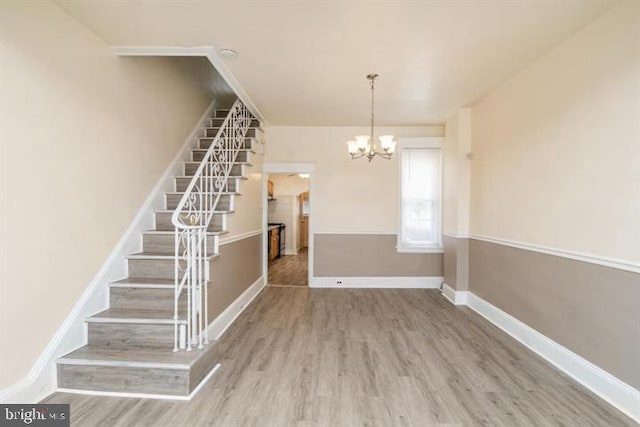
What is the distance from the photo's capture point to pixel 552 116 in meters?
2.93

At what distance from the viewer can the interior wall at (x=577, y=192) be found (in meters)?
2.21


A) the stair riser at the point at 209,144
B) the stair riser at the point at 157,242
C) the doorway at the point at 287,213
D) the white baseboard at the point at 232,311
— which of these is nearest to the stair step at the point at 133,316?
the white baseboard at the point at 232,311

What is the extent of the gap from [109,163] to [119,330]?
146 centimetres

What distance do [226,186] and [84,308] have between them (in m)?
2.03

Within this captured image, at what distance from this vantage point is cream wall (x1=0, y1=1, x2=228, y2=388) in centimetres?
201

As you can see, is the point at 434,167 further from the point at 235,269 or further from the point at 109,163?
the point at 109,163

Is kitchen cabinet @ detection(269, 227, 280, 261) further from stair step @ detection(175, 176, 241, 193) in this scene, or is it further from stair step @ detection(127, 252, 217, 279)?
stair step @ detection(127, 252, 217, 279)

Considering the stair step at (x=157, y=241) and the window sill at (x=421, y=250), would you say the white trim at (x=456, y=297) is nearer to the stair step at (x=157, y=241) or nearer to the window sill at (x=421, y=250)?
the window sill at (x=421, y=250)

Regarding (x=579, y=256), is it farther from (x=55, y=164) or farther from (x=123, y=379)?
(x=55, y=164)

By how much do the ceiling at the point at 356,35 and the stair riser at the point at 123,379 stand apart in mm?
2611

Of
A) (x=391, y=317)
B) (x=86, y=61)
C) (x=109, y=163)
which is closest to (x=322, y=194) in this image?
(x=391, y=317)

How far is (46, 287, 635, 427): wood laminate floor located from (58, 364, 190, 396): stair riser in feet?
0.27

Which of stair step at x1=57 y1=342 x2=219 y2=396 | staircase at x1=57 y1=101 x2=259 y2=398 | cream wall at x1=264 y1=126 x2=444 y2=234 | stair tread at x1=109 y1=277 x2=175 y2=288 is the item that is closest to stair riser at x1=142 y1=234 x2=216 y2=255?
staircase at x1=57 y1=101 x2=259 y2=398

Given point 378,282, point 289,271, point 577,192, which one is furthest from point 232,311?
point 577,192
